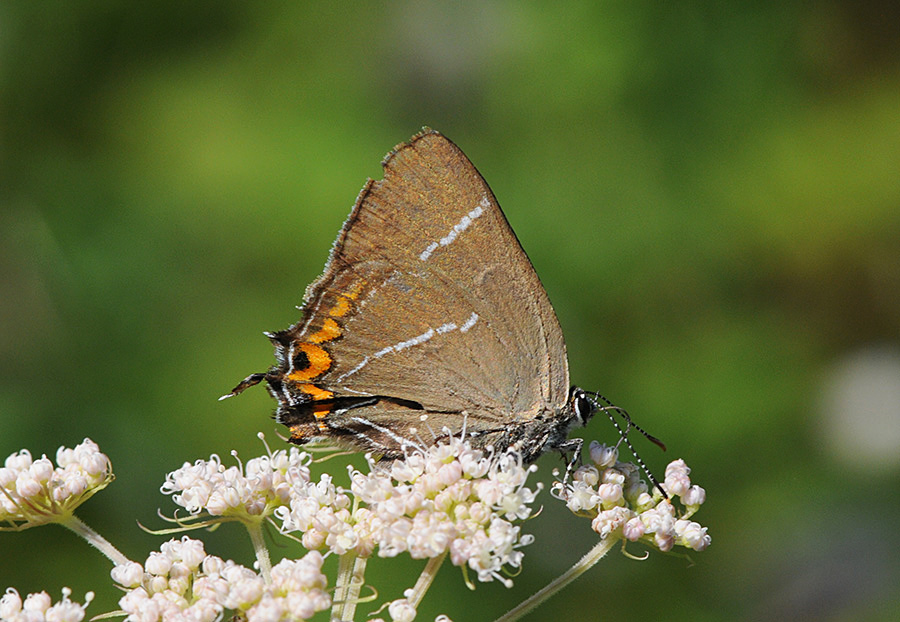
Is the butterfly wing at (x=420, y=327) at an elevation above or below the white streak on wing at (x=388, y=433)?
above

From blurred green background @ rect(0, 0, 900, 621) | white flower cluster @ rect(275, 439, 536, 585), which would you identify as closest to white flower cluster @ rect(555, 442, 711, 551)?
white flower cluster @ rect(275, 439, 536, 585)

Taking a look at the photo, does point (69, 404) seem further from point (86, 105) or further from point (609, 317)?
point (609, 317)

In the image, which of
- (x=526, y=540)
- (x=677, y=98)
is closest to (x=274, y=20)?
(x=677, y=98)

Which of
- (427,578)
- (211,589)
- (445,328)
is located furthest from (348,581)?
(445,328)

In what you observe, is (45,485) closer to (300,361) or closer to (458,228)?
(300,361)

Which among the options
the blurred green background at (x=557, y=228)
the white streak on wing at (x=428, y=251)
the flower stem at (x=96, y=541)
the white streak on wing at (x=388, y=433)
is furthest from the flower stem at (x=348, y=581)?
the blurred green background at (x=557, y=228)

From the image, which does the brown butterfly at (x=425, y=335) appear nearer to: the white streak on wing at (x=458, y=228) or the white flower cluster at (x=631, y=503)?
the white streak on wing at (x=458, y=228)

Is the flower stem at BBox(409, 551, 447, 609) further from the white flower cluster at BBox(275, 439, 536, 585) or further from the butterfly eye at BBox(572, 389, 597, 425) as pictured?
the butterfly eye at BBox(572, 389, 597, 425)
